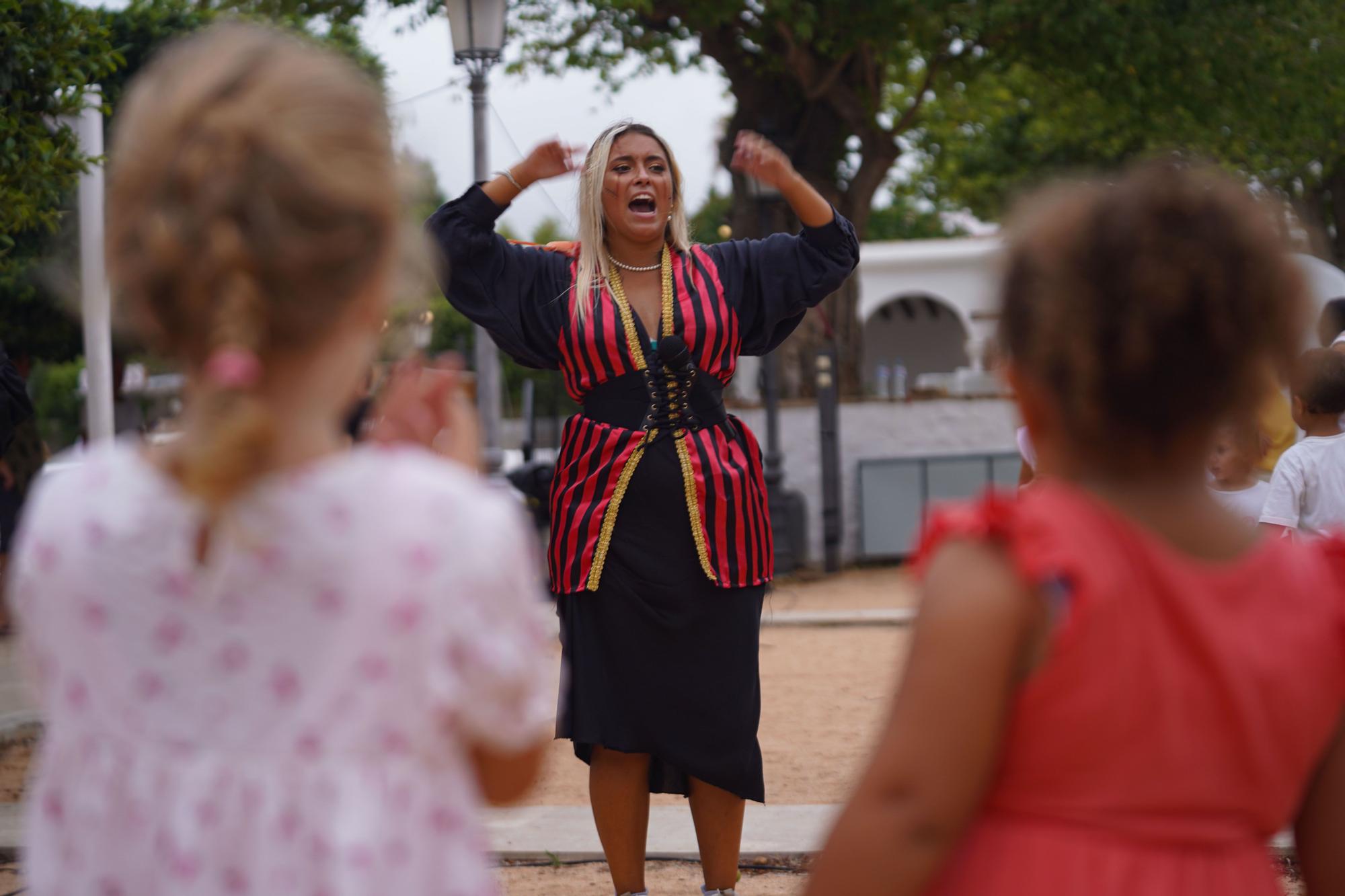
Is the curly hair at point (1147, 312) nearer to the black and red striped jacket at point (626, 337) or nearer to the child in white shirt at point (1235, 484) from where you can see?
the black and red striped jacket at point (626, 337)

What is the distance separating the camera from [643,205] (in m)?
Result: 3.83

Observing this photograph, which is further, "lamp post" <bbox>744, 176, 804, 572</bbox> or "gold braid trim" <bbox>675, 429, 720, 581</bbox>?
"lamp post" <bbox>744, 176, 804, 572</bbox>

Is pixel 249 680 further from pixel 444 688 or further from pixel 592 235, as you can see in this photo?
pixel 592 235

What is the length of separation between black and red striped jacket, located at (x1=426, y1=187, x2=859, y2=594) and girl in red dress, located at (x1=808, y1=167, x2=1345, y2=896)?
217 centimetres

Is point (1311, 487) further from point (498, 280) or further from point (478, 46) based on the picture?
point (478, 46)

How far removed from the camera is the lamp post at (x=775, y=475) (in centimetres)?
1363

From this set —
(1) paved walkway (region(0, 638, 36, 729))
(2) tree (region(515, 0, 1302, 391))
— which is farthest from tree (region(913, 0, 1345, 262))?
(1) paved walkway (region(0, 638, 36, 729))

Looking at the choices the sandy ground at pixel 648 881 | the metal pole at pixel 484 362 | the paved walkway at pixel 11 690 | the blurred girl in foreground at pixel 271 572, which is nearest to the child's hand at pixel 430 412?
the blurred girl in foreground at pixel 271 572

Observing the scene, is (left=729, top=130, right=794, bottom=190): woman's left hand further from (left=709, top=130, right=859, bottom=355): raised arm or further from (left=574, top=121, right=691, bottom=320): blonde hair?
(left=574, top=121, right=691, bottom=320): blonde hair

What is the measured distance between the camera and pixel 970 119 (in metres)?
21.5

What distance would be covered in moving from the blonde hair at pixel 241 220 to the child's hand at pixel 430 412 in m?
0.28

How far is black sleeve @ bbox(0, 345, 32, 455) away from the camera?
5.18 m

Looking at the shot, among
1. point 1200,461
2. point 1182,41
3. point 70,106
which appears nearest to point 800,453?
point 1182,41

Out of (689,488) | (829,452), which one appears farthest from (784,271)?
(829,452)
